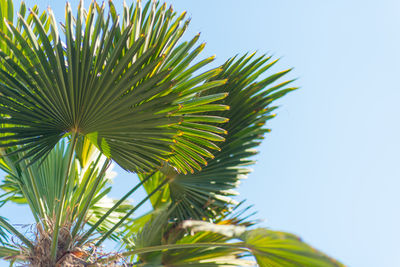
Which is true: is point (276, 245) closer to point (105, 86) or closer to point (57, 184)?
point (105, 86)

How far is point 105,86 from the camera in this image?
2.05m

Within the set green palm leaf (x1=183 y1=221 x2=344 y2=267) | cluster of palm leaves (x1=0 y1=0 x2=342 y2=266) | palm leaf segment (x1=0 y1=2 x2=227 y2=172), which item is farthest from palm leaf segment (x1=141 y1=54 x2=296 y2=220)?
green palm leaf (x1=183 y1=221 x2=344 y2=267)

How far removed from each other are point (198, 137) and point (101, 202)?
1619mm

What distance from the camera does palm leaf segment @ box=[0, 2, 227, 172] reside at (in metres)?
2.00

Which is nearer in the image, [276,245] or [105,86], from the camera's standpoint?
[276,245]

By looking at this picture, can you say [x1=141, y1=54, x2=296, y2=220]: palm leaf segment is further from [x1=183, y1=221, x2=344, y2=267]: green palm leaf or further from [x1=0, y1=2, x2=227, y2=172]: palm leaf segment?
[x1=183, y1=221, x2=344, y2=267]: green palm leaf

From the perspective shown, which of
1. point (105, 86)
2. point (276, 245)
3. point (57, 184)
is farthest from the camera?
point (57, 184)

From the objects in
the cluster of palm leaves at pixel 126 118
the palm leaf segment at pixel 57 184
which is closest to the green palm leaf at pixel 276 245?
the cluster of palm leaves at pixel 126 118

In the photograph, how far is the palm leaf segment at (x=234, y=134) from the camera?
2922 mm

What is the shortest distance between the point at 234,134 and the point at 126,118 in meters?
1.07

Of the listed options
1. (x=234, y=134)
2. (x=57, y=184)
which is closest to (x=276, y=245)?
(x=234, y=134)

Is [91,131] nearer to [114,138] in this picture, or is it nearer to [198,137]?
[114,138]

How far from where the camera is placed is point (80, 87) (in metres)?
2.06

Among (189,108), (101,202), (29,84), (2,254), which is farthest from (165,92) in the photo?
(101,202)
